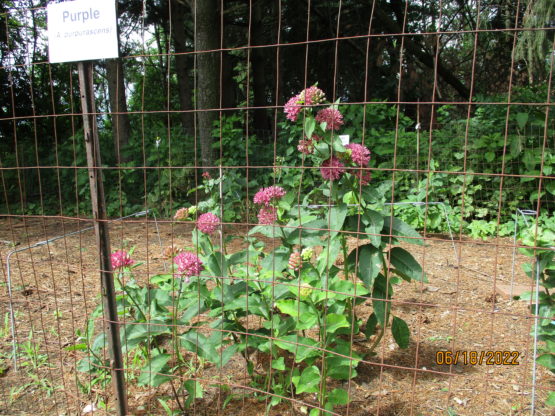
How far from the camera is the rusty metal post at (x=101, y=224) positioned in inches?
72.6

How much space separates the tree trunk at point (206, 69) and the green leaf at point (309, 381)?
447cm

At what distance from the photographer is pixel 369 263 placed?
5.78 feet

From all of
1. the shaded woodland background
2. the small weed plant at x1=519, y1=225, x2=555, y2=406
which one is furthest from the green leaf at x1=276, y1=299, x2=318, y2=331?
the shaded woodland background

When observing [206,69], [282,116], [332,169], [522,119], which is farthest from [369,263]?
[282,116]

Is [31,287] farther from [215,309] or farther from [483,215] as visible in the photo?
[483,215]

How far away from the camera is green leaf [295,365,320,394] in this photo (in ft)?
5.67

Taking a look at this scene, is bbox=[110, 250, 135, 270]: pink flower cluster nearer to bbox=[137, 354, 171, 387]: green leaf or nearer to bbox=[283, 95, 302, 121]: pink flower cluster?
bbox=[137, 354, 171, 387]: green leaf

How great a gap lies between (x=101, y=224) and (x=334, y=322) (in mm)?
1137

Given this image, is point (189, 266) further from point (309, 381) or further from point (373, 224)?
point (373, 224)

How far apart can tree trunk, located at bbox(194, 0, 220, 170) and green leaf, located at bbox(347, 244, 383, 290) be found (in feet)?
14.4

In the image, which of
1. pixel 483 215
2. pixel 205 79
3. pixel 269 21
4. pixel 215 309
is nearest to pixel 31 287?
pixel 215 309

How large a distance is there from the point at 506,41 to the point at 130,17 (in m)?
8.35

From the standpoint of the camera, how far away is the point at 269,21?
10.9 meters

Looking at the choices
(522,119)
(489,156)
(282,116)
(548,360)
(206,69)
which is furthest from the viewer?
(282,116)
